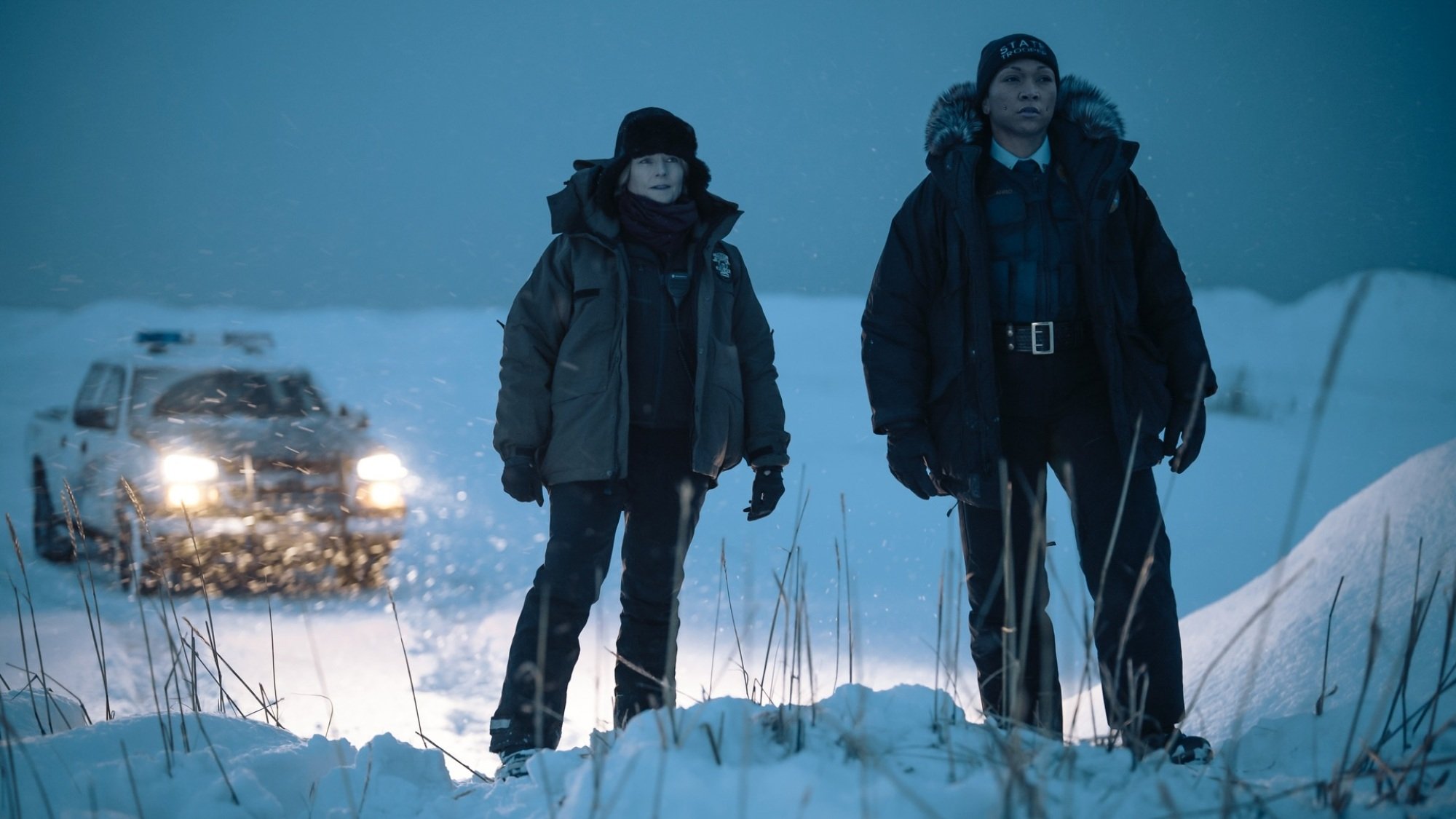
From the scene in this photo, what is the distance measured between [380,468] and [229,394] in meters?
1.24

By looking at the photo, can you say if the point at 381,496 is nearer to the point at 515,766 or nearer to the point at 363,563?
the point at 363,563

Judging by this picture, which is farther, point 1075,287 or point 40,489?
point 40,489

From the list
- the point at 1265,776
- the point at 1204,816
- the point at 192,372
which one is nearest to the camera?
the point at 1204,816

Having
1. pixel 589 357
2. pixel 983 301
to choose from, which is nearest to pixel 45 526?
pixel 589 357

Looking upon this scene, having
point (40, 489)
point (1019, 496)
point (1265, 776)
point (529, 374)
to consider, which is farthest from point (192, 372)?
point (1265, 776)

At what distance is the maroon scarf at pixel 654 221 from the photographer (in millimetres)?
2820

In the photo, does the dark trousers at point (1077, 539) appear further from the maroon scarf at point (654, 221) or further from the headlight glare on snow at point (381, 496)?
the headlight glare on snow at point (381, 496)

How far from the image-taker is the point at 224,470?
203 inches

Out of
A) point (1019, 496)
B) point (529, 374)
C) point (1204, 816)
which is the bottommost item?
point (1204, 816)

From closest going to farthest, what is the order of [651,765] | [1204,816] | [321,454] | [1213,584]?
[1204,816] < [651,765] < [321,454] < [1213,584]

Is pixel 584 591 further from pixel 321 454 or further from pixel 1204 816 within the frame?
pixel 321 454

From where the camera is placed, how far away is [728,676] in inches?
137

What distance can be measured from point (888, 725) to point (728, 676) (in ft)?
5.78

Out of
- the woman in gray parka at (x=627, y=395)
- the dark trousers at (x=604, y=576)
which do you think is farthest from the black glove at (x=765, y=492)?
the dark trousers at (x=604, y=576)
